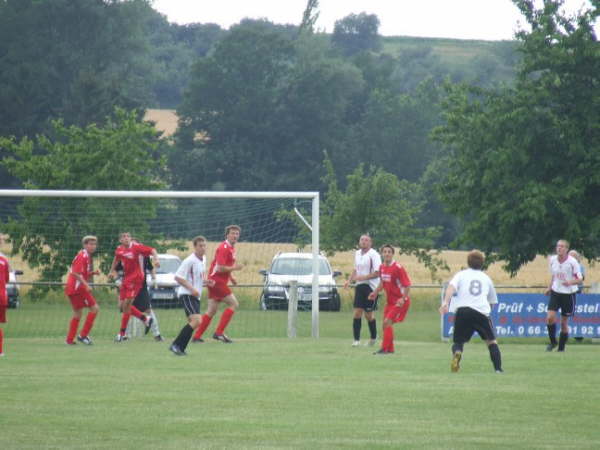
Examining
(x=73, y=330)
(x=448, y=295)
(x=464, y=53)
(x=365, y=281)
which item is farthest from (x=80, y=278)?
(x=464, y=53)

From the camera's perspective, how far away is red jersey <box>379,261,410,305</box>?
19.9 metres

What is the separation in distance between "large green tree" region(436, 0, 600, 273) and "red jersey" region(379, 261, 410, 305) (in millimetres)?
9102

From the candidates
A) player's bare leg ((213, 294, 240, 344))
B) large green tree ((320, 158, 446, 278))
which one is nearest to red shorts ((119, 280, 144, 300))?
player's bare leg ((213, 294, 240, 344))

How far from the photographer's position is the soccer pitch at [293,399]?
32.0ft

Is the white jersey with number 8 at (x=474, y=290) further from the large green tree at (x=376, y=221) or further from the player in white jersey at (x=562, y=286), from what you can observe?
the large green tree at (x=376, y=221)

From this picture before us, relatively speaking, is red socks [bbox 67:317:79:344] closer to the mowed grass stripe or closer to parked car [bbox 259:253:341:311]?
the mowed grass stripe

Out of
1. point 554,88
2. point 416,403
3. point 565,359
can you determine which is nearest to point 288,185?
point 554,88

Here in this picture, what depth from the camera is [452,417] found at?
11.0 meters

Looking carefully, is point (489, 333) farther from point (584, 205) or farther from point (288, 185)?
point (288, 185)

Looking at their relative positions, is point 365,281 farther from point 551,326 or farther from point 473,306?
point 473,306

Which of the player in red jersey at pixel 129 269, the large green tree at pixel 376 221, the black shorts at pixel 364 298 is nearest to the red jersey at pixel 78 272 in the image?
the player in red jersey at pixel 129 269

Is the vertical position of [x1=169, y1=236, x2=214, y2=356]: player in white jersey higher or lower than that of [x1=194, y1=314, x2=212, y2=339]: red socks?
higher

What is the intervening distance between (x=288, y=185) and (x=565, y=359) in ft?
219

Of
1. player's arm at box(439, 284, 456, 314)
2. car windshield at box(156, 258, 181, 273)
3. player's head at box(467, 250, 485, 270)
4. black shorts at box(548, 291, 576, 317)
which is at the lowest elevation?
car windshield at box(156, 258, 181, 273)
